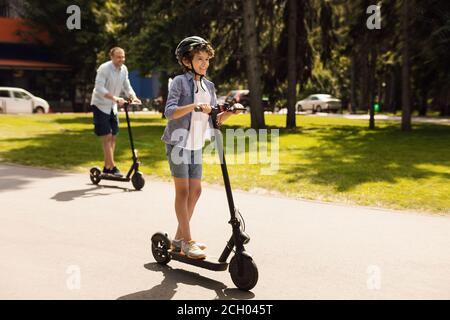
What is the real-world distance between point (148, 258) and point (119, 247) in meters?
0.46

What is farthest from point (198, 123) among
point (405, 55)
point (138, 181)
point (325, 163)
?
point (405, 55)

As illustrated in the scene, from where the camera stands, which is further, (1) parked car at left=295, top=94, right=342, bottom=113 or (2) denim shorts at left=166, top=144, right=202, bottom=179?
(1) parked car at left=295, top=94, right=342, bottom=113

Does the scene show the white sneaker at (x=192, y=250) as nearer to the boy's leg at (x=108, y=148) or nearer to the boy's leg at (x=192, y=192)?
the boy's leg at (x=192, y=192)

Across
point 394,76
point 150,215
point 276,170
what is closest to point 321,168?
point 276,170

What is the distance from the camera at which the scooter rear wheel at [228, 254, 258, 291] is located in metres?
4.80

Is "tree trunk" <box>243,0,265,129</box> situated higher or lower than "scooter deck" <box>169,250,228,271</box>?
higher

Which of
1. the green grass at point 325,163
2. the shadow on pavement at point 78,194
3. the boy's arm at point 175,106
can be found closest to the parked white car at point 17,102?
the green grass at point 325,163

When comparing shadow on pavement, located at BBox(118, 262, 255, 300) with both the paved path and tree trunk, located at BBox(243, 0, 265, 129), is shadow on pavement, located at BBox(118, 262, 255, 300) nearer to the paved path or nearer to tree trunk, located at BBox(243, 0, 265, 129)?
the paved path

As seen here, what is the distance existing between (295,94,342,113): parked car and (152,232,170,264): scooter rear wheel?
140ft

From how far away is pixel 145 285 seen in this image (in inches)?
196

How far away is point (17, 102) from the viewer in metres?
36.7

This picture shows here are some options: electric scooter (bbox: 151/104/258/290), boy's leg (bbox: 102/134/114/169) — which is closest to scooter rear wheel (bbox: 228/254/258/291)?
electric scooter (bbox: 151/104/258/290)

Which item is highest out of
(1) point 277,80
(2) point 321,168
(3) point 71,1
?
(3) point 71,1

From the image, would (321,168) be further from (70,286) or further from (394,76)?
(394,76)
